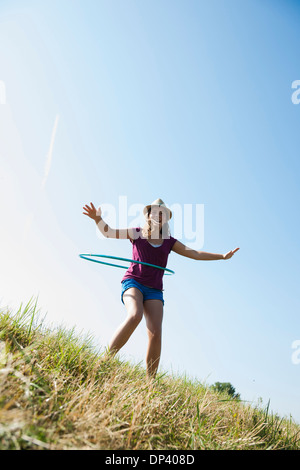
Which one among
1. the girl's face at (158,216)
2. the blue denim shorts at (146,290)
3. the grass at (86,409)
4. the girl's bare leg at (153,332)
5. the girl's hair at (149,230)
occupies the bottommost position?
the grass at (86,409)

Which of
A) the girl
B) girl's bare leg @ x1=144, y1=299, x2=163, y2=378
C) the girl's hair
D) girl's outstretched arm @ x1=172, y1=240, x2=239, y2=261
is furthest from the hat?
girl's bare leg @ x1=144, y1=299, x2=163, y2=378

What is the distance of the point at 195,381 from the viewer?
4.75 metres

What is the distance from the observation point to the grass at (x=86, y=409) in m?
1.85

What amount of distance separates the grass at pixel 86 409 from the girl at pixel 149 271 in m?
0.36

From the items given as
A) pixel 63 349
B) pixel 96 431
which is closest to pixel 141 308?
pixel 63 349

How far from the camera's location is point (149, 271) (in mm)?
4039

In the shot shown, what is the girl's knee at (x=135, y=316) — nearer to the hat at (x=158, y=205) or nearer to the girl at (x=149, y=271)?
the girl at (x=149, y=271)

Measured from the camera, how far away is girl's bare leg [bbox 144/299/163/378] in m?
3.75

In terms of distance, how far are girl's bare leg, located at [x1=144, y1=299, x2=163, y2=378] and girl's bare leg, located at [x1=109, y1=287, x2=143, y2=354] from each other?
0.18 metres

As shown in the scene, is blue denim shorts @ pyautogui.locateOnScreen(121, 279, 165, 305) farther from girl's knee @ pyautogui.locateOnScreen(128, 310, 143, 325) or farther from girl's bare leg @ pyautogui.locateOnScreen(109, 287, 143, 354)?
girl's knee @ pyautogui.locateOnScreen(128, 310, 143, 325)

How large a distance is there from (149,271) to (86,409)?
2.02 m

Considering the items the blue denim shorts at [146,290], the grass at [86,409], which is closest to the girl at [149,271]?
the blue denim shorts at [146,290]

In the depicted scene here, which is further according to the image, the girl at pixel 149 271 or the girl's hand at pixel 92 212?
the girl's hand at pixel 92 212
